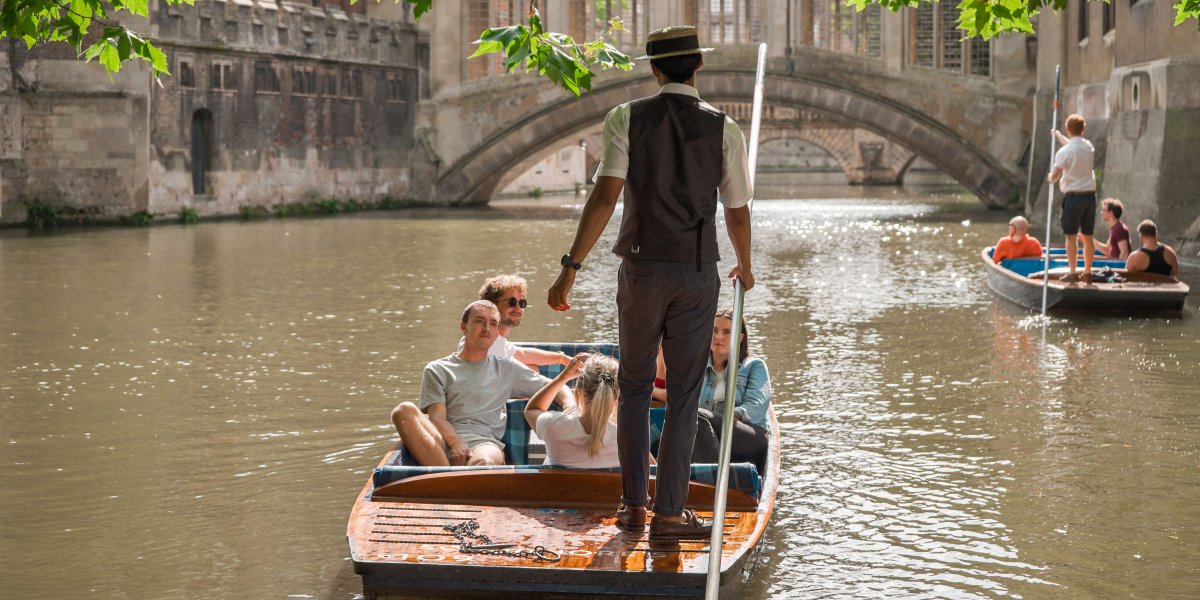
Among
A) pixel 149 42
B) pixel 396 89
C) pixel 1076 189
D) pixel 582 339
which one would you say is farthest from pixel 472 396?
pixel 396 89

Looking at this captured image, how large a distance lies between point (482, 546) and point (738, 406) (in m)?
1.53

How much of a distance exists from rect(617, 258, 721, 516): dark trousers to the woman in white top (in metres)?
0.48

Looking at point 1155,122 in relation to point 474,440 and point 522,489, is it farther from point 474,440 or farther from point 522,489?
point 522,489

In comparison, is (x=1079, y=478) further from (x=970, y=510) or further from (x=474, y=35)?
(x=474, y=35)

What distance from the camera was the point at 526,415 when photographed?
5301 millimetres

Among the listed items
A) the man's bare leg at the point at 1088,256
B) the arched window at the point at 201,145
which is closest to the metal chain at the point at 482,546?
the man's bare leg at the point at 1088,256

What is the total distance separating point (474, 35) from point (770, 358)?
796 inches

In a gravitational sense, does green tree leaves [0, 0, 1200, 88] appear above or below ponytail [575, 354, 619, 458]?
above

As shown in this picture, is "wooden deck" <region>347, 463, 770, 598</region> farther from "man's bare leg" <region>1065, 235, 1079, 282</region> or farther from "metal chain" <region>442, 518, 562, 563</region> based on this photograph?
"man's bare leg" <region>1065, 235, 1079, 282</region>

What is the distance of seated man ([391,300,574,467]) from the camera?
535 cm

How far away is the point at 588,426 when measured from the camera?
4.96m

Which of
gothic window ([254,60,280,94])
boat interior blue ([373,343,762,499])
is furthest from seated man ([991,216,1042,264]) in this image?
gothic window ([254,60,280,94])

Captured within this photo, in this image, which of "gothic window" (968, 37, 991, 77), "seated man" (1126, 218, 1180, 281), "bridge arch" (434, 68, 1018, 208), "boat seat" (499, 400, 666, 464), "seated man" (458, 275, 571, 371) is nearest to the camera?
"boat seat" (499, 400, 666, 464)

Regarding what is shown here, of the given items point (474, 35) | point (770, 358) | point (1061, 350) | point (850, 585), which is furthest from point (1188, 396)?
point (474, 35)
